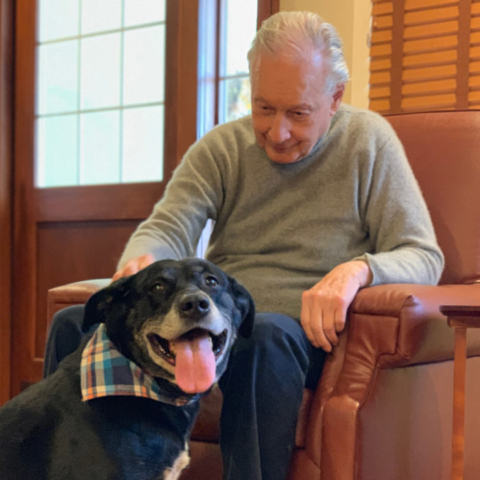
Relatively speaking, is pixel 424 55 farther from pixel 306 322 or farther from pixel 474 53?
pixel 306 322

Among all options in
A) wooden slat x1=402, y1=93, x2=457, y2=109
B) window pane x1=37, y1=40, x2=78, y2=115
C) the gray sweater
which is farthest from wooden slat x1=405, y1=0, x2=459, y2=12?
window pane x1=37, y1=40, x2=78, y2=115

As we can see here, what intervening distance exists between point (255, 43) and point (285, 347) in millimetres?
781

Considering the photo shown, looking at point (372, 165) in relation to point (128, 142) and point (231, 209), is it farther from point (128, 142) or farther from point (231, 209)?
point (128, 142)

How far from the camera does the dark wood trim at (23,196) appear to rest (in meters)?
3.43

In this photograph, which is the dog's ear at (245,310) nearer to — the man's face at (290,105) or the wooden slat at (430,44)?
the man's face at (290,105)

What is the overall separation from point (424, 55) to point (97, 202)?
1.70 meters

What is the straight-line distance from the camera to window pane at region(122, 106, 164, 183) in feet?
10.3

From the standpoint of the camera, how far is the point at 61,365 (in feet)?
4.11

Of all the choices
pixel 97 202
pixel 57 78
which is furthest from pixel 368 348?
pixel 57 78

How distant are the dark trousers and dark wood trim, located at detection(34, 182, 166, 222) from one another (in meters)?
1.85

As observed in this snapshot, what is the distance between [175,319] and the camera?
121 centimetres

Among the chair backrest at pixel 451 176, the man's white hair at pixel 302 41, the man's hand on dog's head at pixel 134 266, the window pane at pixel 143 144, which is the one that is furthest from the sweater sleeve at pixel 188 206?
the window pane at pixel 143 144

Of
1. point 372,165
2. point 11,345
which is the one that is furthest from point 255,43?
point 11,345

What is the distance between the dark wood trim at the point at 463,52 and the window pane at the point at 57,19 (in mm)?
2014
